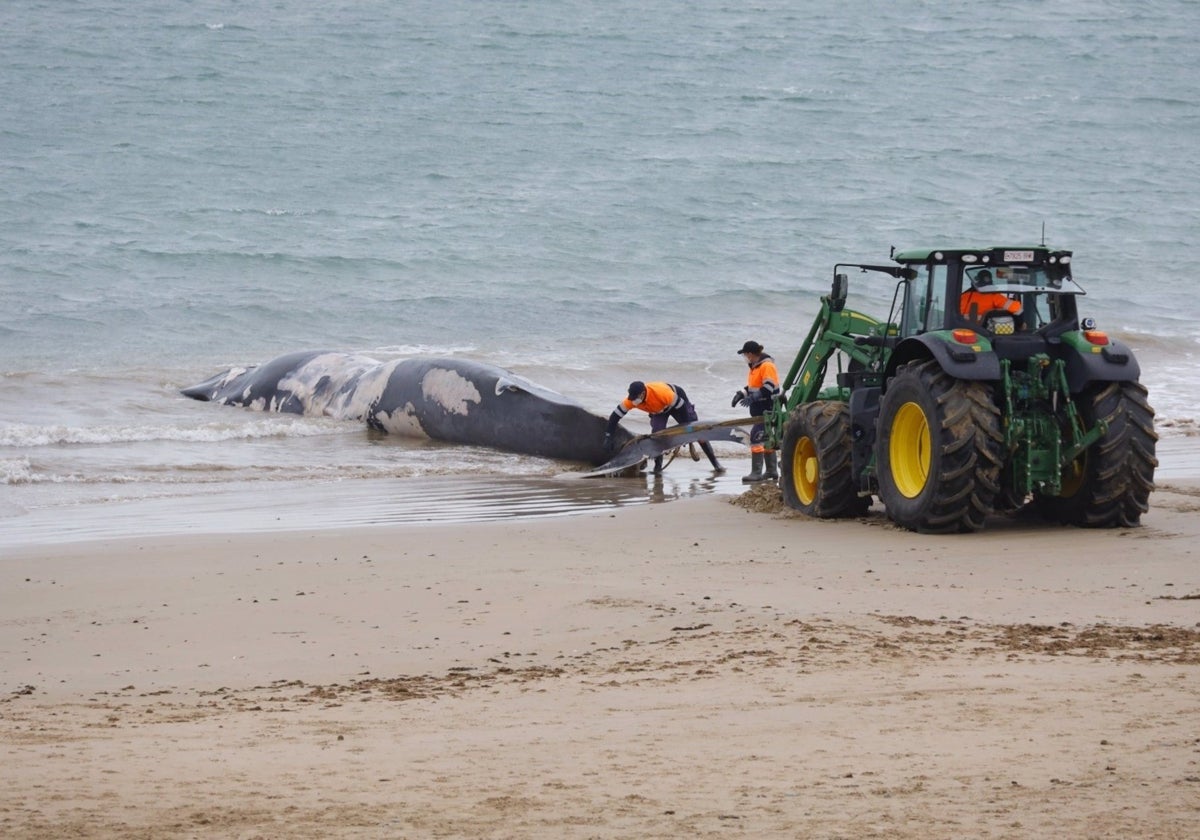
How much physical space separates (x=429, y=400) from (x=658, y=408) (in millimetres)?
3418

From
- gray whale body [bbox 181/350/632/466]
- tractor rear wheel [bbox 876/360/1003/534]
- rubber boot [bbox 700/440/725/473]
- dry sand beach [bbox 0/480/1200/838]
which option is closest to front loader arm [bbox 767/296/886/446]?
tractor rear wheel [bbox 876/360/1003/534]

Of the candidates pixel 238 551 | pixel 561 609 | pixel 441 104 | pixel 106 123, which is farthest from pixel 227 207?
pixel 561 609

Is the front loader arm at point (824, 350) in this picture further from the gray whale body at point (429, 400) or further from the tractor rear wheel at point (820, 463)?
the gray whale body at point (429, 400)

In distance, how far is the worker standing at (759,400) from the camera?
13.6 m

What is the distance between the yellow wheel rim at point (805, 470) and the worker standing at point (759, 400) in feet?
5.51

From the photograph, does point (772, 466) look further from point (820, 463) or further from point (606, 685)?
point (606, 685)

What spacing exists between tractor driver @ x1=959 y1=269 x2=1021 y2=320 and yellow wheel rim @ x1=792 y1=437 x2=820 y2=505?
5.07 feet

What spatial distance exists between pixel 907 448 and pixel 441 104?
39.1 metres

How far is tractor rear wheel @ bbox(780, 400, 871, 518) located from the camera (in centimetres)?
1097

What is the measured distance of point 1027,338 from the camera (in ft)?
33.5

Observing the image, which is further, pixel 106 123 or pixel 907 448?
pixel 106 123

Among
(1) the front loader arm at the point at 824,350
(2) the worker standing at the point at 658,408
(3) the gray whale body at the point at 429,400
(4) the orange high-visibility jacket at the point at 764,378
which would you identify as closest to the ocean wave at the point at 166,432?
(3) the gray whale body at the point at 429,400

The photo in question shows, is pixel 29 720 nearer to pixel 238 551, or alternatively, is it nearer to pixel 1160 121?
pixel 238 551

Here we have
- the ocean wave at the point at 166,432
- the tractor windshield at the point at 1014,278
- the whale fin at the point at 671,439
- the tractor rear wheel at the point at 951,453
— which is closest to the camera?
the tractor rear wheel at the point at 951,453
